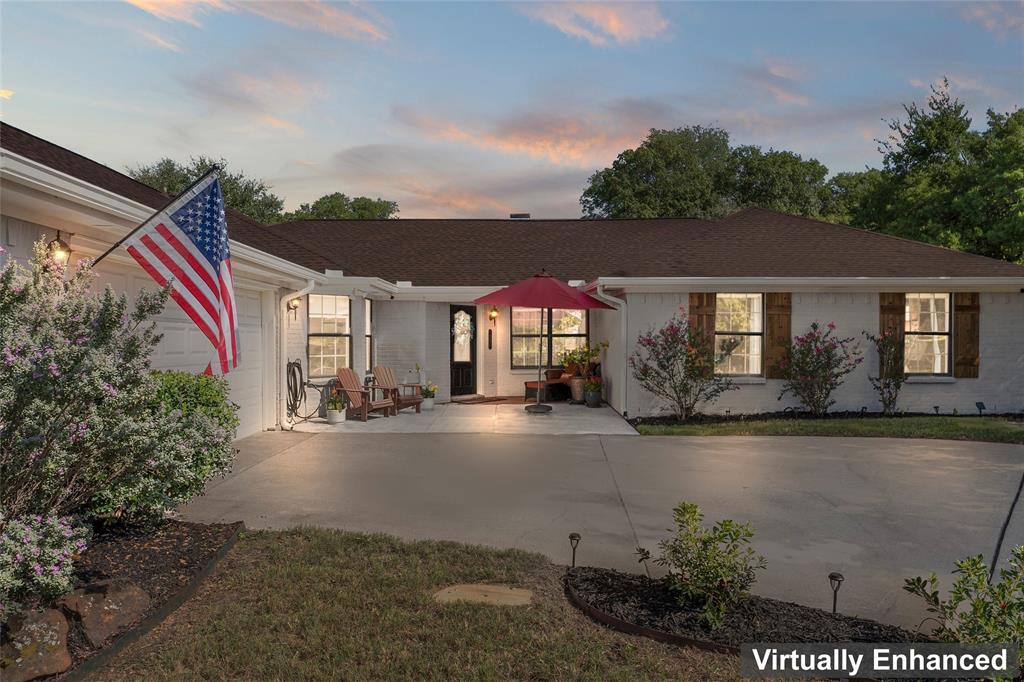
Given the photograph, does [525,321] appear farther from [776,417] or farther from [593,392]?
[776,417]

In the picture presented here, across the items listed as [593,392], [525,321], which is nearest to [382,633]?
[593,392]

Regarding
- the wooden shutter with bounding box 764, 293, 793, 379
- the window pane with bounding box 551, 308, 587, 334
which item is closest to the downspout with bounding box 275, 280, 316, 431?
the window pane with bounding box 551, 308, 587, 334

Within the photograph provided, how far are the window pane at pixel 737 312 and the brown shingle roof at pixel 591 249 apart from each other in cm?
58

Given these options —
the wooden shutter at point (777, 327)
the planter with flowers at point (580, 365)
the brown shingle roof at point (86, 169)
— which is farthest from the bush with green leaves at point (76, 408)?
the planter with flowers at point (580, 365)

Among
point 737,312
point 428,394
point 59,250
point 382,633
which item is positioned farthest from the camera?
point 428,394

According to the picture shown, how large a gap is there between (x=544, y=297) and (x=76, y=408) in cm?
950

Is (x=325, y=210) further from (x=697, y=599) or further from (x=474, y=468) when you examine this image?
(x=697, y=599)

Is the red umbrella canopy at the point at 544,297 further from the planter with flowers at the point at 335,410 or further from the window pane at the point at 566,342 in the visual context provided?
the window pane at the point at 566,342

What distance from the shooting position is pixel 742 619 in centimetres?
353

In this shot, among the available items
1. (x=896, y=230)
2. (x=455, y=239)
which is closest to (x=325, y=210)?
(x=455, y=239)

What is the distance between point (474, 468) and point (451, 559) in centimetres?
348

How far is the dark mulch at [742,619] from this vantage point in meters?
3.36

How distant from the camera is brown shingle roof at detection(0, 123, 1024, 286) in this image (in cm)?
1277

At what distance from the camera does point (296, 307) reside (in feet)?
38.2
